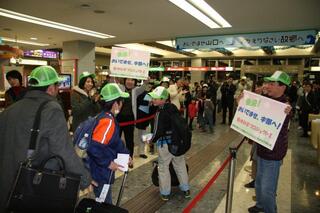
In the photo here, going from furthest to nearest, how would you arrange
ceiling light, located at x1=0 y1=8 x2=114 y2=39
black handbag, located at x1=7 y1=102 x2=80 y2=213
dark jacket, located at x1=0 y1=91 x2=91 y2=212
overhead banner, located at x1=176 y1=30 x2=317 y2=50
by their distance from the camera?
overhead banner, located at x1=176 y1=30 x2=317 y2=50 < ceiling light, located at x1=0 y1=8 x2=114 y2=39 < dark jacket, located at x1=0 y1=91 x2=91 y2=212 < black handbag, located at x1=7 y1=102 x2=80 y2=213

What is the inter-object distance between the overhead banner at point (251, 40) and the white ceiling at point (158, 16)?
0.75 feet

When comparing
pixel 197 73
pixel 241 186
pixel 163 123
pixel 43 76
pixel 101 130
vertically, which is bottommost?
pixel 241 186

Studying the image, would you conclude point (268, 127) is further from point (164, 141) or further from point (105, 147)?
point (105, 147)

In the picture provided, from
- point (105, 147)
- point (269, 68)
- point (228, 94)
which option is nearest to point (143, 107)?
point (105, 147)

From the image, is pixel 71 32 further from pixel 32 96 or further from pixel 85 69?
pixel 32 96

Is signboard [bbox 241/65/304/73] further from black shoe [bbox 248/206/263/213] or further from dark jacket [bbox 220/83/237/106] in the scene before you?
black shoe [bbox 248/206/263/213]

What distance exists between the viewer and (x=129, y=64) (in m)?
5.10

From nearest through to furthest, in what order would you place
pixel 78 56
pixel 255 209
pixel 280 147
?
pixel 280 147
pixel 255 209
pixel 78 56

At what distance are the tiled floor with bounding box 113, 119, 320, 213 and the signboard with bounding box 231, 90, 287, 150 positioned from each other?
1.27m

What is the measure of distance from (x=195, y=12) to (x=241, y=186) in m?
4.17

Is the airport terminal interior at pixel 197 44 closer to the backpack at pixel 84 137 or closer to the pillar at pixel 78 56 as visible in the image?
the pillar at pixel 78 56

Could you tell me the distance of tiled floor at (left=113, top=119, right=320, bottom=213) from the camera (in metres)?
3.67

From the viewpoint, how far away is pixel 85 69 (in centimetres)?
1208

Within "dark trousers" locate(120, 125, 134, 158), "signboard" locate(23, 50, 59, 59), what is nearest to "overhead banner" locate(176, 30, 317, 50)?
"dark trousers" locate(120, 125, 134, 158)
